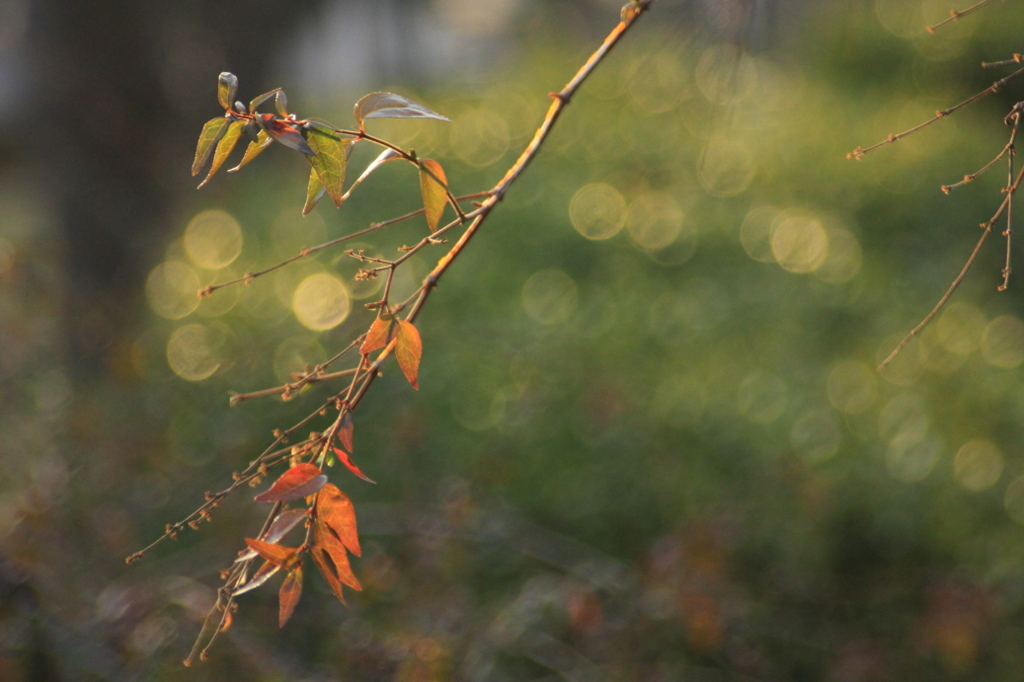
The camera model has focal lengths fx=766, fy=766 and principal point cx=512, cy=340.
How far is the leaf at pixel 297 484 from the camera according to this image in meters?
0.60

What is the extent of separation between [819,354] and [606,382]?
3.01 ft

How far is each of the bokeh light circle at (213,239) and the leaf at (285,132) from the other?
338 cm

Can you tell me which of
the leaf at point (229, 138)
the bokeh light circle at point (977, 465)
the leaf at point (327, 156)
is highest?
the leaf at point (229, 138)

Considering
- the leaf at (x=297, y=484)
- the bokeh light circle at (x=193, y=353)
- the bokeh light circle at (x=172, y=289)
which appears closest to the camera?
the leaf at (x=297, y=484)

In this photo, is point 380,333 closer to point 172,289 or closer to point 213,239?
point 172,289

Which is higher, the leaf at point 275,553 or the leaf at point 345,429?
the leaf at point 345,429

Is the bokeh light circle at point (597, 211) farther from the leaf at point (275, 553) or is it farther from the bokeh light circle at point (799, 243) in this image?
the leaf at point (275, 553)

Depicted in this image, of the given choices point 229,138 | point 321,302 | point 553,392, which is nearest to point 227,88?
point 229,138

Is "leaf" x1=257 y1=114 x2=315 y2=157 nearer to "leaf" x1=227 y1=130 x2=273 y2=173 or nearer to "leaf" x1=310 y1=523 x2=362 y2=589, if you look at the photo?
"leaf" x1=227 y1=130 x2=273 y2=173

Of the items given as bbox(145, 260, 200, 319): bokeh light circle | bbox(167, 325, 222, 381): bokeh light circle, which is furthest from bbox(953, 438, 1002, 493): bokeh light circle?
bbox(145, 260, 200, 319): bokeh light circle

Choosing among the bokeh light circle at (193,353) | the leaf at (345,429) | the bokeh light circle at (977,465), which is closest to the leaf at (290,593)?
the leaf at (345,429)

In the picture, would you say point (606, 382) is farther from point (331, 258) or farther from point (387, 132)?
point (387, 132)

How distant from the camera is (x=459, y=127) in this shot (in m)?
4.99

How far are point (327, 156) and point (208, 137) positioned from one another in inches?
4.0
